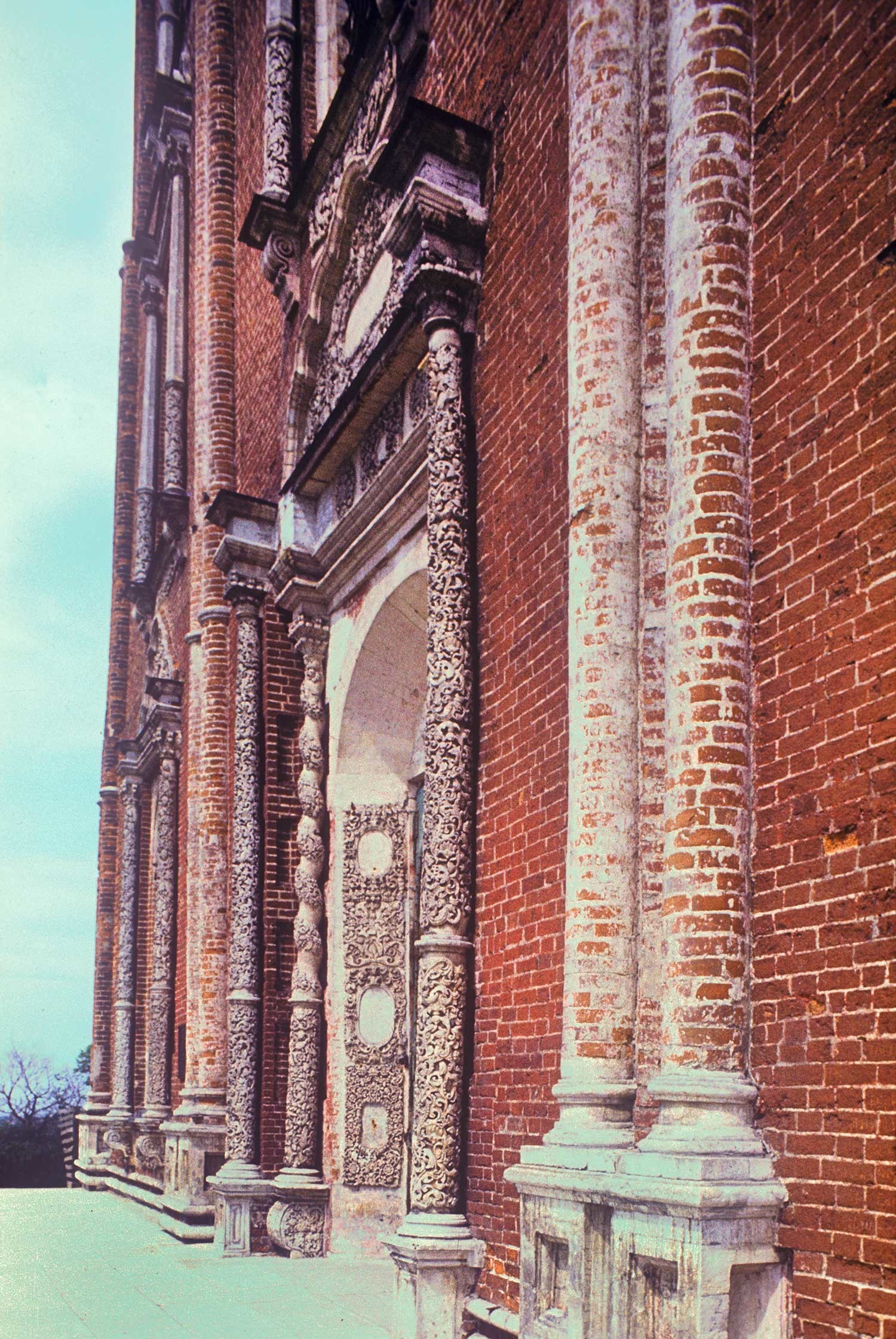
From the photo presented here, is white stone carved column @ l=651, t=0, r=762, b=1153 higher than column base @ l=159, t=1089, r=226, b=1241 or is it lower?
higher

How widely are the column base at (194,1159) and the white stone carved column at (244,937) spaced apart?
0.95 meters

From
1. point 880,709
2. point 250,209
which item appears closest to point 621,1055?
point 880,709

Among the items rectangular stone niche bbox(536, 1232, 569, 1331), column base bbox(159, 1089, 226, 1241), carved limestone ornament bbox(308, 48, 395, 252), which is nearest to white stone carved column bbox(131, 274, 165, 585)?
column base bbox(159, 1089, 226, 1241)

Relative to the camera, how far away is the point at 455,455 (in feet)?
23.9

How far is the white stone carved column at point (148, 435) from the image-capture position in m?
19.3

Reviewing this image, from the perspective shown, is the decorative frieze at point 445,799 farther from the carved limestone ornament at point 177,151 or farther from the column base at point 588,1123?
the carved limestone ornament at point 177,151

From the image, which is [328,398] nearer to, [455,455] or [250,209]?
[250,209]

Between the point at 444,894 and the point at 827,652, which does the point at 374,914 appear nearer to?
the point at 444,894

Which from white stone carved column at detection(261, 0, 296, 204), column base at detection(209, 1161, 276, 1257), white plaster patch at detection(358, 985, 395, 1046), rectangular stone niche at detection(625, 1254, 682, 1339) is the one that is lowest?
column base at detection(209, 1161, 276, 1257)

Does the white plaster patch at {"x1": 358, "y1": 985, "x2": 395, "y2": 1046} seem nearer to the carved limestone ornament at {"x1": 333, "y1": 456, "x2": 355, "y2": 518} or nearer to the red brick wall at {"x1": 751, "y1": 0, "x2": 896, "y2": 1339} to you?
the carved limestone ornament at {"x1": 333, "y1": 456, "x2": 355, "y2": 518}

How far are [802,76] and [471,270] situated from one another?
297 centimetres

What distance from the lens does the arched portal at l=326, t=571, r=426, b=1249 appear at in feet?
31.6

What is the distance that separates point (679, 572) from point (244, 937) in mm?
7172

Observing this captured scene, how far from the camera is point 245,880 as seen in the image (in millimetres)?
11211
